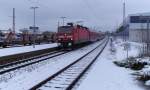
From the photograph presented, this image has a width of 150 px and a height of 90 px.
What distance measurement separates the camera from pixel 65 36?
4303cm

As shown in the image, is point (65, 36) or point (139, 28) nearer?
point (65, 36)

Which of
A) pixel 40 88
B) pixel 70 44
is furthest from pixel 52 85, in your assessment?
pixel 70 44

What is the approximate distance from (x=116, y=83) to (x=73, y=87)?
1.97 meters

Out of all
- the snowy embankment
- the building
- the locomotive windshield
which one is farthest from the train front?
the snowy embankment

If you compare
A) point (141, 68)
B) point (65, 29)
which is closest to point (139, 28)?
point (65, 29)

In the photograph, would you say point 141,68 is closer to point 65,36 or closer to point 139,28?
point 65,36

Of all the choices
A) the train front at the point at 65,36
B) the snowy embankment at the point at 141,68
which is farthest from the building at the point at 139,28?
the snowy embankment at the point at 141,68

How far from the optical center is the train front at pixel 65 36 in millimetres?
42553

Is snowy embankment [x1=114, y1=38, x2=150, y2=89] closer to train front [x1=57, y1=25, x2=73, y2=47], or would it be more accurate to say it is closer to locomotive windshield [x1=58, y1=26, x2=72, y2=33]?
train front [x1=57, y1=25, x2=73, y2=47]

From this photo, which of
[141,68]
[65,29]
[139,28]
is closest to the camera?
[141,68]

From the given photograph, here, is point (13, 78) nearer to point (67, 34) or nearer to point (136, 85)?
point (136, 85)

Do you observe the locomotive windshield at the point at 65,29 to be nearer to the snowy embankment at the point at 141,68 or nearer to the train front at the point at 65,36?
the train front at the point at 65,36

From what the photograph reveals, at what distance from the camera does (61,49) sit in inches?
1778

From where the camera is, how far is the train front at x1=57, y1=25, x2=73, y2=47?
1675 inches
